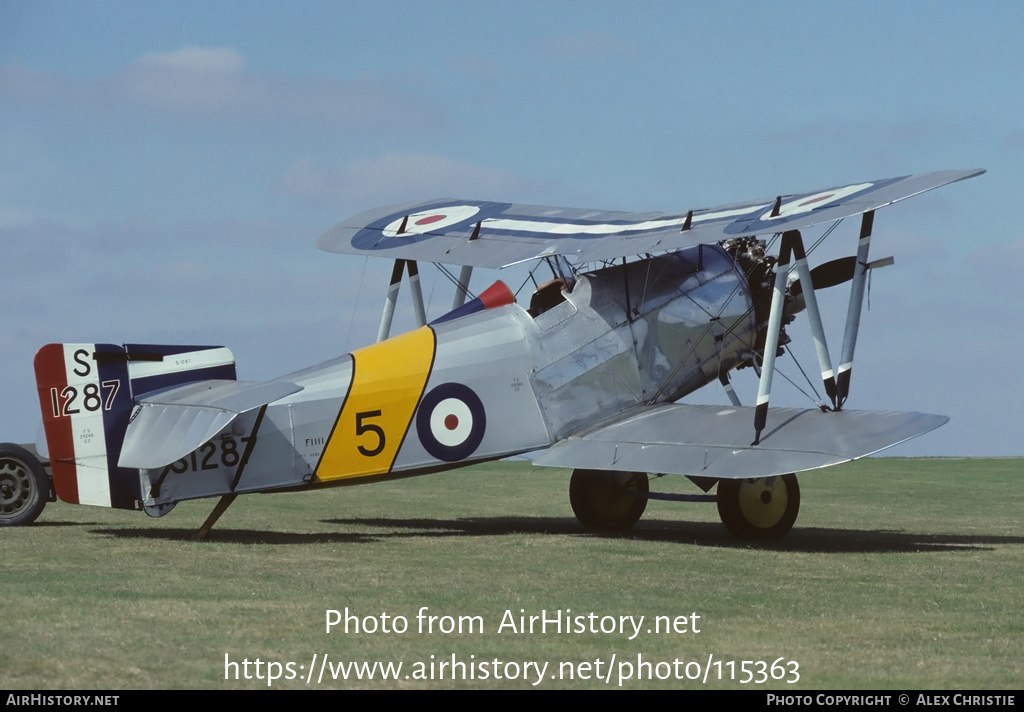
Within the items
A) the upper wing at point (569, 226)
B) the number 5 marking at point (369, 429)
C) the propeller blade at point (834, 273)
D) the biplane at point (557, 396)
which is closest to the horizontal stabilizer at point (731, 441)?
the biplane at point (557, 396)

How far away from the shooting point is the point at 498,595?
10406 mm

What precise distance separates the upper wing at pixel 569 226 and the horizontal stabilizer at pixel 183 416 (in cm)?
367

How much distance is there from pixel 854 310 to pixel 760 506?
7.70ft

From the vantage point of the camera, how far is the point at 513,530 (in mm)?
16297

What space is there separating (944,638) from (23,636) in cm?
587

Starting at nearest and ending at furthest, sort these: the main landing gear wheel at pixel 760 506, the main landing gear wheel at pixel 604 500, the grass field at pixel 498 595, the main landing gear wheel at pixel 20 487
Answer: the grass field at pixel 498 595, the main landing gear wheel at pixel 760 506, the main landing gear wheel at pixel 20 487, the main landing gear wheel at pixel 604 500

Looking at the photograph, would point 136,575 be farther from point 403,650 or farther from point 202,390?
point 403,650

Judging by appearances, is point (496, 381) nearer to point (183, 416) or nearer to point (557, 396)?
point (557, 396)

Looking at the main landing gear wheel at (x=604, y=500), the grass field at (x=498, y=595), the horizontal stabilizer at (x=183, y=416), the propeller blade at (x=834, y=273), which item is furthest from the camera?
the propeller blade at (x=834, y=273)

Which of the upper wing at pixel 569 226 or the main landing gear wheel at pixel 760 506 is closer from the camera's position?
the upper wing at pixel 569 226

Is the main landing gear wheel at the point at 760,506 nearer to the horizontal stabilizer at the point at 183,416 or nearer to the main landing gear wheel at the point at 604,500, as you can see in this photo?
the main landing gear wheel at the point at 604,500

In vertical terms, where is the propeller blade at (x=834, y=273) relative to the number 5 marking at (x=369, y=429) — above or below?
above

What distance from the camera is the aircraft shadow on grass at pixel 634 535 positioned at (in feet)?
48.1
